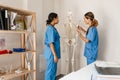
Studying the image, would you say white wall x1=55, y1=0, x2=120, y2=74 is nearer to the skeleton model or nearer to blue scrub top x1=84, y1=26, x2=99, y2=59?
the skeleton model

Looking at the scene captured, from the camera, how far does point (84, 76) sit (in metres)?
A: 1.19

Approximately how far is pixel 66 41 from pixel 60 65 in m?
0.71

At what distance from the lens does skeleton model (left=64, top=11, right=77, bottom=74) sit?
2945mm

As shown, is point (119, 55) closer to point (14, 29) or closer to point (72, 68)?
point (72, 68)

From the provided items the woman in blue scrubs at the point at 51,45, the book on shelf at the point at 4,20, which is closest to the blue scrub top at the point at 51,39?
the woman in blue scrubs at the point at 51,45

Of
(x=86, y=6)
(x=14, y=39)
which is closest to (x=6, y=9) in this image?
(x=14, y=39)

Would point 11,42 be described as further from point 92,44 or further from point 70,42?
point 92,44

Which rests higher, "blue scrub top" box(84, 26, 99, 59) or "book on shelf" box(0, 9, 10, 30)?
"book on shelf" box(0, 9, 10, 30)

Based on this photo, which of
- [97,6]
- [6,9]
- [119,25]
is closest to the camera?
[6,9]

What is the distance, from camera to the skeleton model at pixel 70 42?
9.66ft

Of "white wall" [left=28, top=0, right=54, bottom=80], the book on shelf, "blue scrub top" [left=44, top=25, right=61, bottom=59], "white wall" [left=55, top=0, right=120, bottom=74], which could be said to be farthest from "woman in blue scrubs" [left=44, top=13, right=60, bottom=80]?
"white wall" [left=55, top=0, right=120, bottom=74]

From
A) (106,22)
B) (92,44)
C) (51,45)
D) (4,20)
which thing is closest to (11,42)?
(4,20)

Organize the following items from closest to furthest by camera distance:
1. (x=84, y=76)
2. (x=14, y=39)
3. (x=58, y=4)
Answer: (x=84, y=76)
(x=14, y=39)
(x=58, y=4)

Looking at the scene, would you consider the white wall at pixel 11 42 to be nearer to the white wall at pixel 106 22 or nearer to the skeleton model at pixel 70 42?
the skeleton model at pixel 70 42
